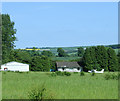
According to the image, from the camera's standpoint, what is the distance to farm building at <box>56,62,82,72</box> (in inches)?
2899

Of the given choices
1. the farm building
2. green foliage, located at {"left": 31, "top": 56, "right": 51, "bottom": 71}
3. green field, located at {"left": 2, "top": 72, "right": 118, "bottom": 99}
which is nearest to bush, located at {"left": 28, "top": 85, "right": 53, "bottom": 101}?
green field, located at {"left": 2, "top": 72, "right": 118, "bottom": 99}

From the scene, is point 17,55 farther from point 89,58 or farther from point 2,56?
point 2,56

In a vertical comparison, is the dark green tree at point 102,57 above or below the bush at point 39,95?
above

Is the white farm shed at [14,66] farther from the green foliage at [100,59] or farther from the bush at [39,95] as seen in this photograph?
the bush at [39,95]

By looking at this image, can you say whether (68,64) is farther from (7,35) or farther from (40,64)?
(7,35)

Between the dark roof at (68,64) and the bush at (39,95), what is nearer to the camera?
the bush at (39,95)

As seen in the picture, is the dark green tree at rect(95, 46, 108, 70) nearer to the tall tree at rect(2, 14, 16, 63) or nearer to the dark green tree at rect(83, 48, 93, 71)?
the dark green tree at rect(83, 48, 93, 71)

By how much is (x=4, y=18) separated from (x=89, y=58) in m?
33.7

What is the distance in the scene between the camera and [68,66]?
7575 cm

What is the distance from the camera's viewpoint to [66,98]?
9609 mm

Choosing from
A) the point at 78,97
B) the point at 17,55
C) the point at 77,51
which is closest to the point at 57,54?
the point at 77,51

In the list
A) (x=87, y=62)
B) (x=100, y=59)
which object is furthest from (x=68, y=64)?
(x=100, y=59)

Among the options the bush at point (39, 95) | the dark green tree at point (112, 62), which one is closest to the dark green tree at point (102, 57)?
the dark green tree at point (112, 62)

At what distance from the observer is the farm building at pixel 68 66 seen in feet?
242
